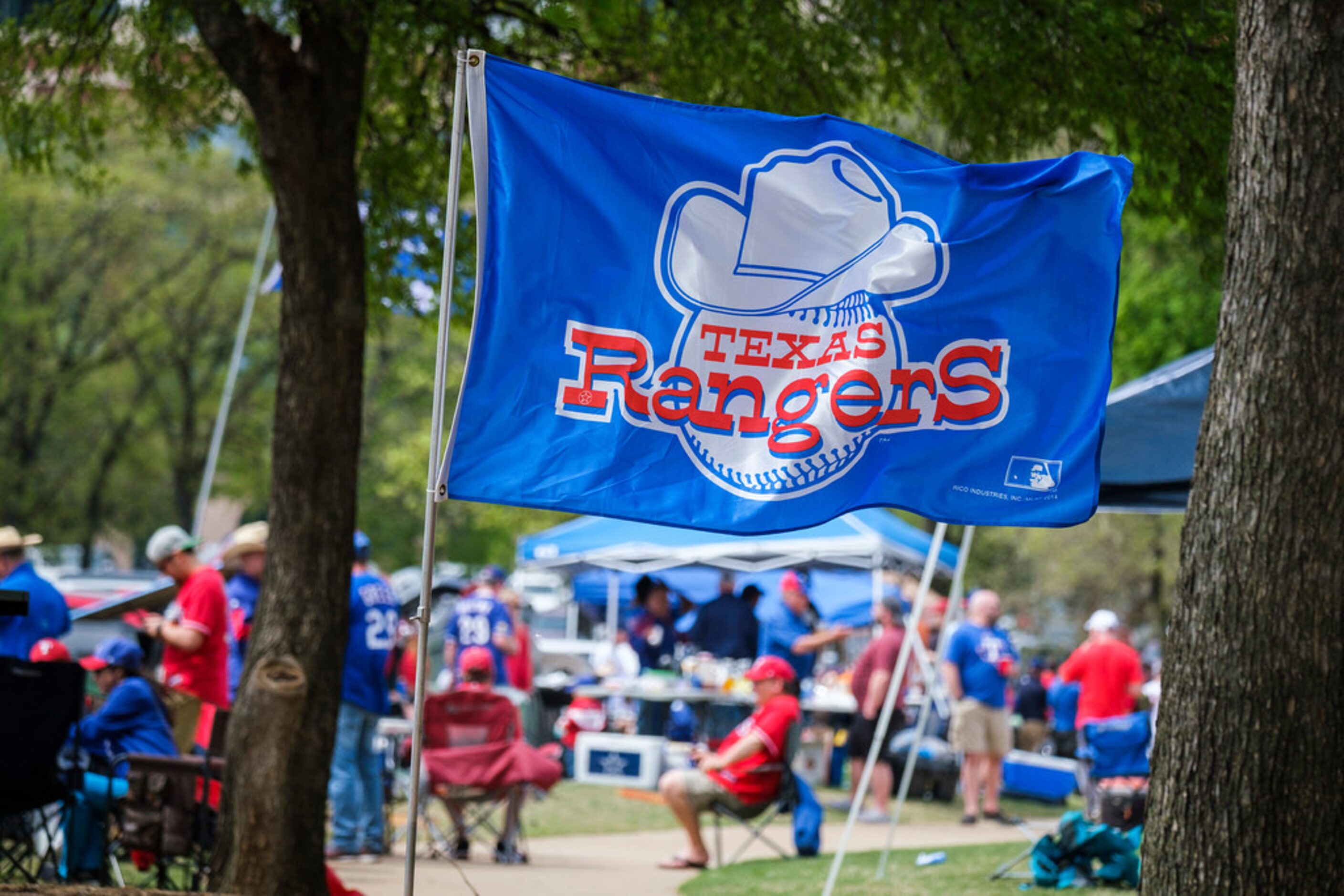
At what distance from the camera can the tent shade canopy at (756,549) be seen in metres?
18.4

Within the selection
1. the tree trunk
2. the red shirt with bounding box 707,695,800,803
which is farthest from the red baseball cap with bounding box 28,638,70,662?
the tree trunk

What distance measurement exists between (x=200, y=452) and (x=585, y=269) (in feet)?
101

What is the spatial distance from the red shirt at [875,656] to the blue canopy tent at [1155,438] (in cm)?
472

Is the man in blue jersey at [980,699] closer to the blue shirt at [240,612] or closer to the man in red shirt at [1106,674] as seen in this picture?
the man in red shirt at [1106,674]

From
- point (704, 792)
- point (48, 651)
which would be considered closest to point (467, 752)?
point (704, 792)

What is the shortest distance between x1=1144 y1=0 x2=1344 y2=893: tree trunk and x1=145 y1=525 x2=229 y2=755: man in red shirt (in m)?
6.13

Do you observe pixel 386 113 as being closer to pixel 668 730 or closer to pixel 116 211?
pixel 668 730

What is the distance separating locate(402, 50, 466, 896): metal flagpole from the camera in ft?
13.2

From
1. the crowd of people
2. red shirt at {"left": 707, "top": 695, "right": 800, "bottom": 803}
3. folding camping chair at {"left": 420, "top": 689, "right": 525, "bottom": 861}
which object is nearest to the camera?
the crowd of people

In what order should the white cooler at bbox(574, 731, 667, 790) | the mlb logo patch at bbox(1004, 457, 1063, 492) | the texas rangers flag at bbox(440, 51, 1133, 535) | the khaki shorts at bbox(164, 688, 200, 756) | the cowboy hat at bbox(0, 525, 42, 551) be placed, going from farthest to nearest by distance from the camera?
the white cooler at bbox(574, 731, 667, 790)
the cowboy hat at bbox(0, 525, 42, 551)
the khaki shorts at bbox(164, 688, 200, 756)
the mlb logo patch at bbox(1004, 457, 1063, 492)
the texas rangers flag at bbox(440, 51, 1133, 535)

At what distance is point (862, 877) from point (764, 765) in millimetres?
1081

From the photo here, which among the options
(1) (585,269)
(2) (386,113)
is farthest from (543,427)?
(2) (386,113)

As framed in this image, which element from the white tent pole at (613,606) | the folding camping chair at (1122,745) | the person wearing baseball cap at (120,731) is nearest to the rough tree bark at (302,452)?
the person wearing baseball cap at (120,731)

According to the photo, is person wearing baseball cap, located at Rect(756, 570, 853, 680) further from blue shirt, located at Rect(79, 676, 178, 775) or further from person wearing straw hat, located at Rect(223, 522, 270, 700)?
blue shirt, located at Rect(79, 676, 178, 775)
